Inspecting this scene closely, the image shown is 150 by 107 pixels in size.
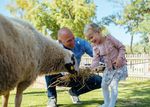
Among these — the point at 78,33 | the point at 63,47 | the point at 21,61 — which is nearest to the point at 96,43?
the point at 63,47

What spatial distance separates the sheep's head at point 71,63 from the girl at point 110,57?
2.43 feet

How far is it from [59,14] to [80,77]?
27.8m

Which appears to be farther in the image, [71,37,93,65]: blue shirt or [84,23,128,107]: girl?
[71,37,93,65]: blue shirt

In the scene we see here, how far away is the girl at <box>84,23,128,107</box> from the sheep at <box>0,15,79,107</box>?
82cm

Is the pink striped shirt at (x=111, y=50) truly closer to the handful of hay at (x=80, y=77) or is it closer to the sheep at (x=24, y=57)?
the handful of hay at (x=80, y=77)

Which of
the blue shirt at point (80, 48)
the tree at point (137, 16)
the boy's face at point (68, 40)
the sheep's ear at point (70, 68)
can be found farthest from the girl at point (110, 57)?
the tree at point (137, 16)

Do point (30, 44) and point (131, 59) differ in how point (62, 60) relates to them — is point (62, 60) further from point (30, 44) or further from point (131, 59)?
point (131, 59)

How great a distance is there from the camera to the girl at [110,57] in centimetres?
575

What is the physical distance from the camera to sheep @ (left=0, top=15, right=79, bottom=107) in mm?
5043

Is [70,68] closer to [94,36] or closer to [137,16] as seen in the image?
[94,36]

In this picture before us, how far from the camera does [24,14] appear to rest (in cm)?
3734

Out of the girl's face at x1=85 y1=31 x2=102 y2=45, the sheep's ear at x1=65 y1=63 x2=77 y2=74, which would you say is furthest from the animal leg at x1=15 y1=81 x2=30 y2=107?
the girl's face at x1=85 y1=31 x2=102 y2=45

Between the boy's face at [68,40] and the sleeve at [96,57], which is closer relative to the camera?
the sleeve at [96,57]

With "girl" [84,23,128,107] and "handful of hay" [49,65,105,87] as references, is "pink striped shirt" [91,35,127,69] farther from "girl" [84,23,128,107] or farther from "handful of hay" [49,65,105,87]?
"handful of hay" [49,65,105,87]
